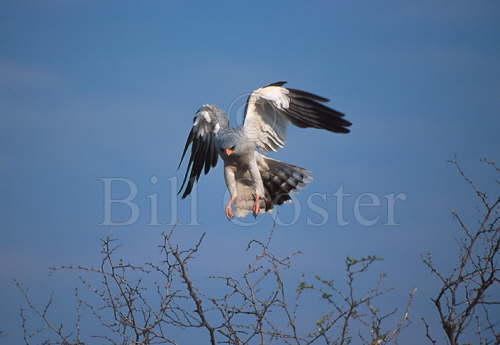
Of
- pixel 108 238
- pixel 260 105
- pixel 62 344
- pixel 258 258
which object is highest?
pixel 260 105

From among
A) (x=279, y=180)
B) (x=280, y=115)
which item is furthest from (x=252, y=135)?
(x=279, y=180)

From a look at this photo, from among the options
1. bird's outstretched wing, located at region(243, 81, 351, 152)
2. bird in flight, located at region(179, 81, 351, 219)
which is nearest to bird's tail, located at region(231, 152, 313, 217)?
bird in flight, located at region(179, 81, 351, 219)

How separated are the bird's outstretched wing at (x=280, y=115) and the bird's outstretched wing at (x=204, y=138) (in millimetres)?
433

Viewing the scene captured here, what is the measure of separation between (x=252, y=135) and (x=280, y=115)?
0.50m

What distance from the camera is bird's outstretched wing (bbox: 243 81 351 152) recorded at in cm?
795

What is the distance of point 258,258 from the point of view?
4.83 metres

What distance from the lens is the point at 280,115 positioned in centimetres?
829

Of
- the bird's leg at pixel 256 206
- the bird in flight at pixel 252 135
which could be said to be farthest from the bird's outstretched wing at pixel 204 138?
the bird's leg at pixel 256 206

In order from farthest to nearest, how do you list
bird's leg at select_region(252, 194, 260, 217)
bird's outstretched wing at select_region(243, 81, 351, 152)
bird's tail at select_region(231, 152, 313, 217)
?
bird's tail at select_region(231, 152, 313, 217) < bird's leg at select_region(252, 194, 260, 217) < bird's outstretched wing at select_region(243, 81, 351, 152)

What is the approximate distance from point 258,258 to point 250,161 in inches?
140

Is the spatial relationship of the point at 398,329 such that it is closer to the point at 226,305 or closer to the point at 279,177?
the point at 226,305

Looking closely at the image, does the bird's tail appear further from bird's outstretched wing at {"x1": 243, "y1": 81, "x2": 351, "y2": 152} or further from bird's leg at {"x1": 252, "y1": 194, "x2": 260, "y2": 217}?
bird's outstretched wing at {"x1": 243, "y1": 81, "x2": 351, "y2": 152}

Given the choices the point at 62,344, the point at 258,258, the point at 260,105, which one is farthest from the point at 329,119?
the point at 62,344

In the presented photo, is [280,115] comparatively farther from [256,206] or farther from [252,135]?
[256,206]
